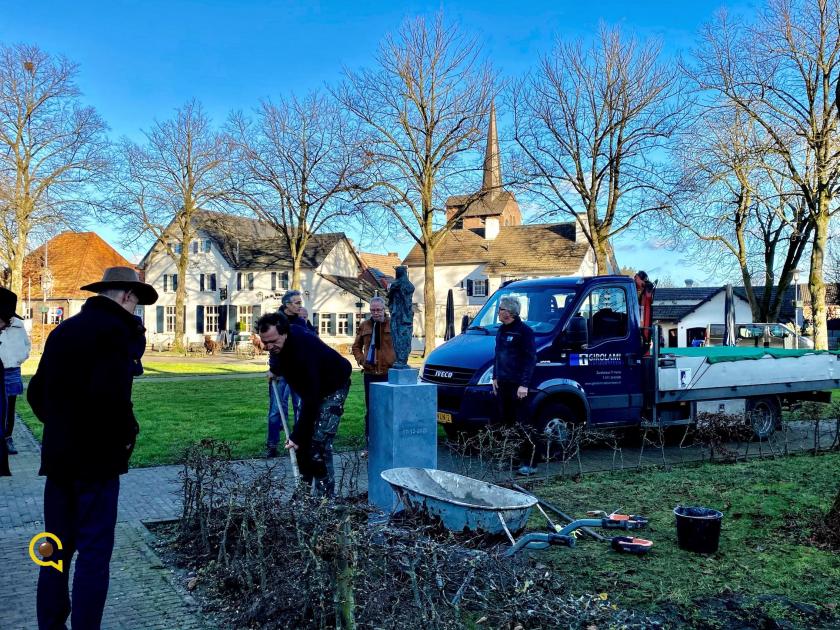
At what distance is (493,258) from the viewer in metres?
58.2

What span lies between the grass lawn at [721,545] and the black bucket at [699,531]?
7 centimetres

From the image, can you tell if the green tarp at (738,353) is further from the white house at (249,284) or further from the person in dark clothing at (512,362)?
the white house at (249,284)

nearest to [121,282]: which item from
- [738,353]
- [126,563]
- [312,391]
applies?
[312,391]

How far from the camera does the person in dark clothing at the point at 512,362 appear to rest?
8.58m

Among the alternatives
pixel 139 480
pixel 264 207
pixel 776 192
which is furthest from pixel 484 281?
pixel 139 480

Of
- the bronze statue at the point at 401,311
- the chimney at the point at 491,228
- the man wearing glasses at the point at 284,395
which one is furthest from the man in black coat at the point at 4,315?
the chimney at the point at 491,228

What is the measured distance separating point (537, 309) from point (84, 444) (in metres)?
7.25

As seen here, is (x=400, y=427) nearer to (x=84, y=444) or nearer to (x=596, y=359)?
(x=84, y=444)

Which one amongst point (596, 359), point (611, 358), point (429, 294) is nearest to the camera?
point (596, 359)

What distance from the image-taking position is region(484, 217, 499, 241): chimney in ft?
199

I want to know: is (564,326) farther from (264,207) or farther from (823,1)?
(264,207)

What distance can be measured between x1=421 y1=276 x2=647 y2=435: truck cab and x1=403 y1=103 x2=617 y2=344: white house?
4419 cm

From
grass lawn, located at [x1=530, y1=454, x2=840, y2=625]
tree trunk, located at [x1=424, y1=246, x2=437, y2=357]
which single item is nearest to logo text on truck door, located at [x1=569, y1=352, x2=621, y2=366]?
grass lawn, located at [x1=530, y1=454, x2=840, y2=625]

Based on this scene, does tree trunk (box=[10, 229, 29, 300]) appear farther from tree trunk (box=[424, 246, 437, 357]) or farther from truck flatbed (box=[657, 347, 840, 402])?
truck flatbed (box=[657, 347, 840, 402])
